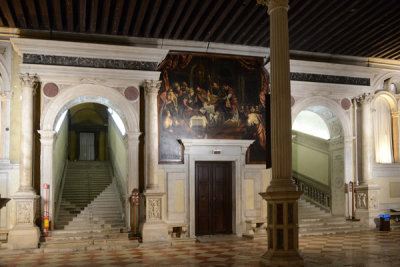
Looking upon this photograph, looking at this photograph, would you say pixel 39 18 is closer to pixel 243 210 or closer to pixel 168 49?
pixel 168 49

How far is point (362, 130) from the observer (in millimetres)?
14289

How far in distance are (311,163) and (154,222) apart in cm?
714

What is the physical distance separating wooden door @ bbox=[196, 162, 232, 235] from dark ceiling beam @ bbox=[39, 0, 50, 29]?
554 centimetres

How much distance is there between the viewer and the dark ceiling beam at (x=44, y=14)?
1036 cm

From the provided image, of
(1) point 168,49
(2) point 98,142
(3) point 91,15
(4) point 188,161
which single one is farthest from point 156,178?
(2) point 98,142

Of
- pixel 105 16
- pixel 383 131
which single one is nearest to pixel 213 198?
pixel 105 16

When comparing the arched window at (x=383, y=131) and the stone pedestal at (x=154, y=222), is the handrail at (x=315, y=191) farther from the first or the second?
the stone pedestal at (x=154, y=222)

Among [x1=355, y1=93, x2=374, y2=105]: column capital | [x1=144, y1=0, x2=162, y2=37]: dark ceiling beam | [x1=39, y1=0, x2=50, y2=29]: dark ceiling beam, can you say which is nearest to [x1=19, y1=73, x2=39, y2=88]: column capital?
[x1=39, y1=0, x2=50, y2=29]: dark ceiling beam

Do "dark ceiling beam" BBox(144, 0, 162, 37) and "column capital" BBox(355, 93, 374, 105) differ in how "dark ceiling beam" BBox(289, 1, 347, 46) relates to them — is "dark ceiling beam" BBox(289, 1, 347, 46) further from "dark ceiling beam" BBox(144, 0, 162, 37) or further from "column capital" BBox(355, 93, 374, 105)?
"dark ceiling beam" BBox(144, 0, 162, 37)

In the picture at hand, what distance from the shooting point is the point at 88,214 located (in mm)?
13539

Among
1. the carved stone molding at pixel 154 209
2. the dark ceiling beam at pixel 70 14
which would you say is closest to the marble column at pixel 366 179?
the carved stone molding at pixel 154 209

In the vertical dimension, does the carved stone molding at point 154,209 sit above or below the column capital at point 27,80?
below

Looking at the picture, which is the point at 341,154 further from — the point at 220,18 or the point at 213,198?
the point at 220,18

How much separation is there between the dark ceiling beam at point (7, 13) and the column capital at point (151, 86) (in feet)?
11.9
